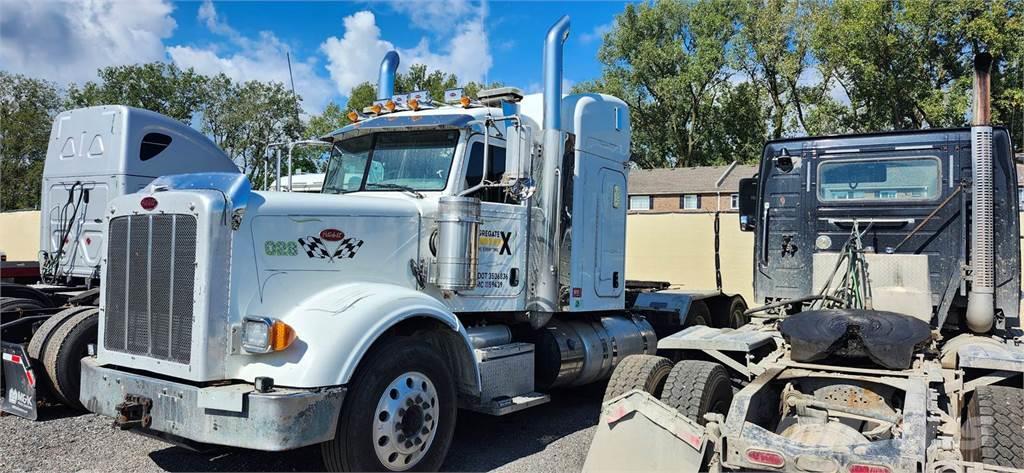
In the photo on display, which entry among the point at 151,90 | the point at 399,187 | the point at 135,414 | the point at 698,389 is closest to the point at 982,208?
the point at 698,389

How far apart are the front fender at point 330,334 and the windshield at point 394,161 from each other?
54.6 inches

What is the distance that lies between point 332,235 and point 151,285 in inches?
47.1

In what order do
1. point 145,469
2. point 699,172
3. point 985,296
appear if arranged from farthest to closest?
point 699,172, point 985,296, point 145,469

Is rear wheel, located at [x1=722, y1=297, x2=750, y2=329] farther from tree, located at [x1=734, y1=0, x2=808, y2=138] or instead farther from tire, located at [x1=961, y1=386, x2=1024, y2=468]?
tree, located at [x1=734, y1=0, x2=808, y2=138]

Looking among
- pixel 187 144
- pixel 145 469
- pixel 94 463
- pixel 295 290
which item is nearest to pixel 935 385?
pixel 295 290

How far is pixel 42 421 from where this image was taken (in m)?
6.68

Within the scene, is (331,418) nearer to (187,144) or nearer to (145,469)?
(145,469)

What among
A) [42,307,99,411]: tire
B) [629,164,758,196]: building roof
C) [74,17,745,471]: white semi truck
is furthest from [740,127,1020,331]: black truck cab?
[629,164,758,196]: building roof

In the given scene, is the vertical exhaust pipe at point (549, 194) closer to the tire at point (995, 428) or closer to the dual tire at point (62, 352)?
the tire at point (995, 428)

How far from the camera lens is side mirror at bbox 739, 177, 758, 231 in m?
7.91

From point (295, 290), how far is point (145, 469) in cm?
184

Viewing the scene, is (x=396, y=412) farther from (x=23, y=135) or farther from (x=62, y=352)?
(x=23, y=135)

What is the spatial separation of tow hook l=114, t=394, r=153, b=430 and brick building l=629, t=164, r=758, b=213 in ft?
122

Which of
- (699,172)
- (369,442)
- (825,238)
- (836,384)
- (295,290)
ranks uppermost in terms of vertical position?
(699,172)
